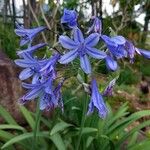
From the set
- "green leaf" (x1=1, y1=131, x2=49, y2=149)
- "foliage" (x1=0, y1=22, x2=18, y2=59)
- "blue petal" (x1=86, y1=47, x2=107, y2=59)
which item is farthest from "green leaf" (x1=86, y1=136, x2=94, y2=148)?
"foliage" (x1=0, y1=22, x2=18, y2=59)

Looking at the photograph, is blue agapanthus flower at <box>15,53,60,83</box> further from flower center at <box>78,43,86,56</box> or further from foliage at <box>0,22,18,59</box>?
foliage at <box>0,22,18,59</box>

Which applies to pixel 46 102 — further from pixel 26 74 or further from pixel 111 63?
pixel 111 63

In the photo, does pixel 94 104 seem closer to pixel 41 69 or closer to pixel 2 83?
pixel 41 69

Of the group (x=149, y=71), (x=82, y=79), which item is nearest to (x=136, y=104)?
(x=149, y=71)

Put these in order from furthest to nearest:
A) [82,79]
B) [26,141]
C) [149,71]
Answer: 1. [149,71]
2. [26,141]
3. [82,79]

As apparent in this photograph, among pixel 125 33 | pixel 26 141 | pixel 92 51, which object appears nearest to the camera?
pixel 92 51

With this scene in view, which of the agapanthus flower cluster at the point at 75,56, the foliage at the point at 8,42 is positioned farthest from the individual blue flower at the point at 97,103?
the foliage at the point at 8,42

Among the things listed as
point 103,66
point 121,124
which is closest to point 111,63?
point 121,124
